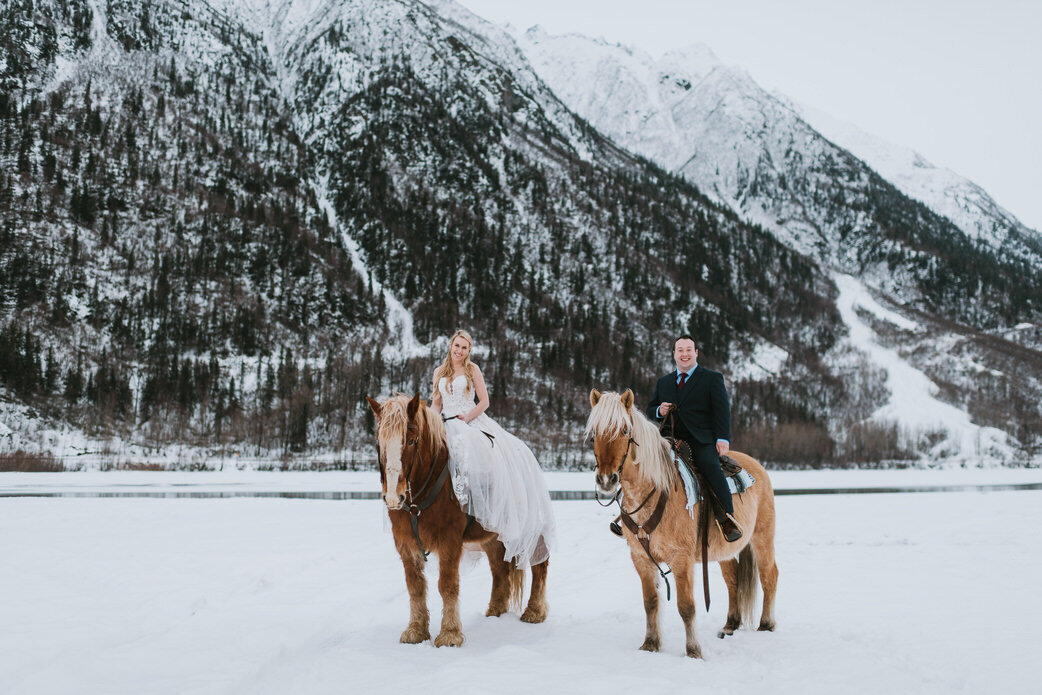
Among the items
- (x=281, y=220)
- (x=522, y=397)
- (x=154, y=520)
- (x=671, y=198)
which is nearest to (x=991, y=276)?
(x=671, y=198)

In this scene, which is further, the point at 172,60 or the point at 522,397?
the point at 172,60

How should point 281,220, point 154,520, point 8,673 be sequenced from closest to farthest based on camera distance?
1. point 8,673
2. point 154,520
3. point 281,220

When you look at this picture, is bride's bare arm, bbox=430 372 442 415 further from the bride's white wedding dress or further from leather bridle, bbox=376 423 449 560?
leather bridle, bbox=376 423 449 560

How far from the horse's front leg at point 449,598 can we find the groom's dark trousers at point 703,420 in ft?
8.69

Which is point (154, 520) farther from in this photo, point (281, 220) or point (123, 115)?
point (123, 115)

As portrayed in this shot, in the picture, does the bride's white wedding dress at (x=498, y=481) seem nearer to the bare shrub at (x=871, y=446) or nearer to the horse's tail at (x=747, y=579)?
the horse's tail at (x=747, y=579)

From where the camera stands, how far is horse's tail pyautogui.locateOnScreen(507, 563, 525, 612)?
27.2 feet

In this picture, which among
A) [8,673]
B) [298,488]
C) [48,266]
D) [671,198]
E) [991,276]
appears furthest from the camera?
[991,276]

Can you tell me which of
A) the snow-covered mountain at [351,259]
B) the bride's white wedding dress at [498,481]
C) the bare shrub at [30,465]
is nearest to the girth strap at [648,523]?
the bride's white wedding dress at [498,481]

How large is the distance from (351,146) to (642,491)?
147279mm

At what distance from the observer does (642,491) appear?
6.52 m

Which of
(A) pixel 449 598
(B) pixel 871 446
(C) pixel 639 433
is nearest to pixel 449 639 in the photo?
(A) pixel 449 598

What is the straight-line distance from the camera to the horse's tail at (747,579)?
8125 mm

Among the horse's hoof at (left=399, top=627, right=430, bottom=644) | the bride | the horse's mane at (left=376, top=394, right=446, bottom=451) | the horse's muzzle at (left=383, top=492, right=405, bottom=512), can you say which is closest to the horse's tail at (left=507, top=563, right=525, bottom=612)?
the bride
